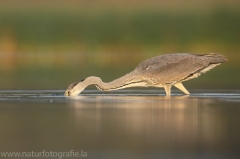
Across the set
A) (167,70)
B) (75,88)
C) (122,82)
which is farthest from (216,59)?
(75,88)

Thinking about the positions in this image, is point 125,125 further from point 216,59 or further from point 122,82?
point 216,59

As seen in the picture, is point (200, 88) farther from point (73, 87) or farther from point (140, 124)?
point (140, 124)

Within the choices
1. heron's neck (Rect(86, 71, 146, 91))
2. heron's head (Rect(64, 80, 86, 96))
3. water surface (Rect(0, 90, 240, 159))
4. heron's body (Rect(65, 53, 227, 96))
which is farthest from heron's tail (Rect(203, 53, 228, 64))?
heron's head (Rect(64, 80, 86, 96))

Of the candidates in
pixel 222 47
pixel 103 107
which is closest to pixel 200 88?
pixel 103 107

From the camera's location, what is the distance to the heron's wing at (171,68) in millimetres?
18375

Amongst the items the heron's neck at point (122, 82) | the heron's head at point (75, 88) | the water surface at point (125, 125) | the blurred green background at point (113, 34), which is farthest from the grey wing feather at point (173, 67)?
the blurred green background at point (113, 34)

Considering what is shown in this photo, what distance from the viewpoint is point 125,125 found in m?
13.6

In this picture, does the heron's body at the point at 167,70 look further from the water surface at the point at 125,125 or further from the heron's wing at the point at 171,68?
the water surface at the point at 125,125

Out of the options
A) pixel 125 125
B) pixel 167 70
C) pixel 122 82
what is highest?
pixel 167 70

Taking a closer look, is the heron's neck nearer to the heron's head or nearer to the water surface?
the heron's head

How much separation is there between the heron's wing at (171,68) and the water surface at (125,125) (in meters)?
0.45

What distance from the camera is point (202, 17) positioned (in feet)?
179

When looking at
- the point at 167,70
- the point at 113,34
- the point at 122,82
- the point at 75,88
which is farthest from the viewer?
the point at 113,34

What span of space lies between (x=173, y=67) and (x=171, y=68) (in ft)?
0.17
